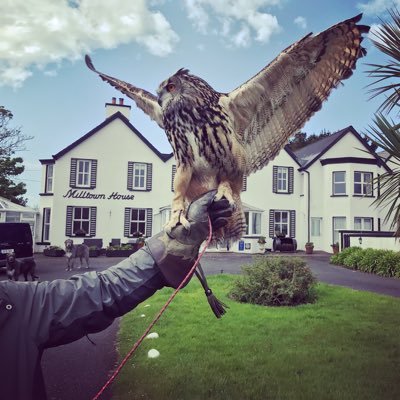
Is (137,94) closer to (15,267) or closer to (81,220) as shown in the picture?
(15,267)

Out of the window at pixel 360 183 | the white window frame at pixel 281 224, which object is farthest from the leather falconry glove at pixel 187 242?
the window at pixel 360 183

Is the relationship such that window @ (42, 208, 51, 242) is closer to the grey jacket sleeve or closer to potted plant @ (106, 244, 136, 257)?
potted plant @ (106, 244, 136, 257)

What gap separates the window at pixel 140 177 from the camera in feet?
59.3

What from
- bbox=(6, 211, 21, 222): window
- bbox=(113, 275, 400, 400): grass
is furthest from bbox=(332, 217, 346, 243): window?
bbox=(6, 211, 21, 222): window

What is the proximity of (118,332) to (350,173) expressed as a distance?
1751 centimetres

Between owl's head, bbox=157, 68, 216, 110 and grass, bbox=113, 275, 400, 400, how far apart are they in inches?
103

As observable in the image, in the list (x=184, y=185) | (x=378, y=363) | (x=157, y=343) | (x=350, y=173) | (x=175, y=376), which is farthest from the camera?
(x=350, y=173)

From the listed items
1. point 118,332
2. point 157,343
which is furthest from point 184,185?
point 118,332

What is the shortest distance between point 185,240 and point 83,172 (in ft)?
56.6

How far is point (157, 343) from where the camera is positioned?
437 centimetres

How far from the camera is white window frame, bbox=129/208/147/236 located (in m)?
18.0

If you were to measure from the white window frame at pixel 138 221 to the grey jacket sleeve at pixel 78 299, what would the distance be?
54.8 ft

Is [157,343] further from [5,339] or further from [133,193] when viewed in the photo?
[133,193]

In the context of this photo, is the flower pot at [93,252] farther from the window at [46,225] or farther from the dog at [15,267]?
the dog at [15,267]
